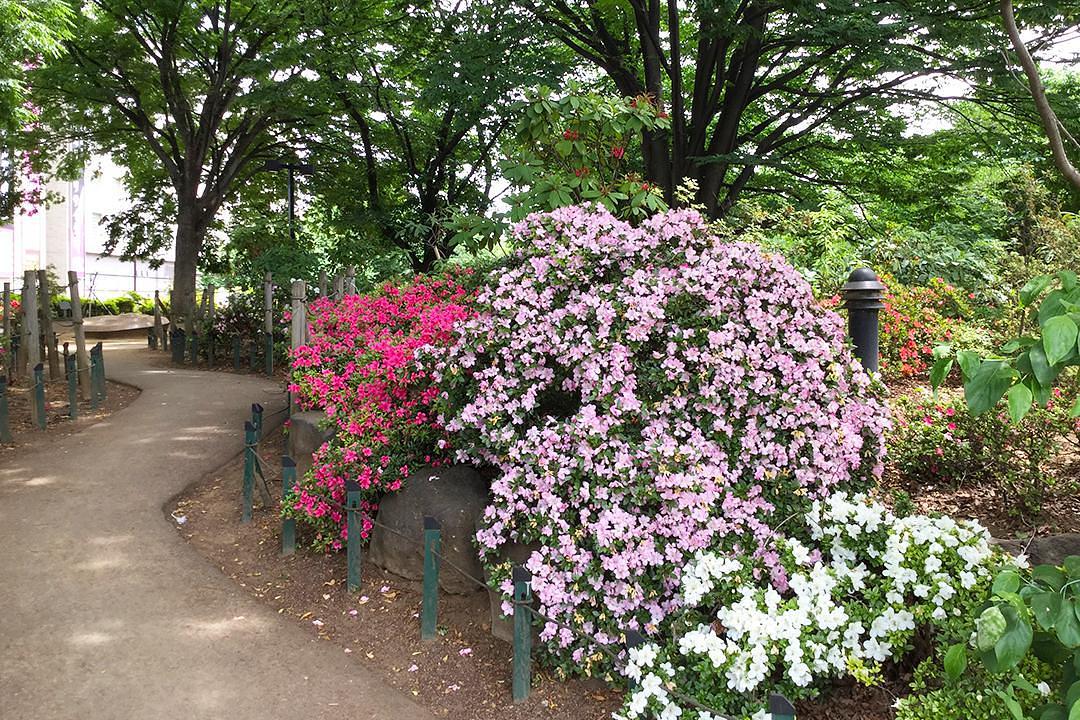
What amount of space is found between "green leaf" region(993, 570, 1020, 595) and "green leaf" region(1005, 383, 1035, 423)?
0.45 metres

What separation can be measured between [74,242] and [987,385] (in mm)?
40802

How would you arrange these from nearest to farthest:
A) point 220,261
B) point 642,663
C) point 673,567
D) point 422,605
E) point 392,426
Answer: point 642,663
point 673,567
point 422,605
point 392,426
point 220,261

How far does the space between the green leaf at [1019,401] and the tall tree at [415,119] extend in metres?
8.96

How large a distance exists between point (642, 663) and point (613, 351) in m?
1.60

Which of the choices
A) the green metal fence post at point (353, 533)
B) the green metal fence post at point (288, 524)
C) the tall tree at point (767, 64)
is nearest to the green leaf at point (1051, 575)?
the green metal fence post at point (353, 533)

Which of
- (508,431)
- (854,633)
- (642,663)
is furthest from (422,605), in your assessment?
(854,633)

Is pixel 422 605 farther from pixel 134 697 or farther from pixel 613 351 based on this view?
pixel 613 351

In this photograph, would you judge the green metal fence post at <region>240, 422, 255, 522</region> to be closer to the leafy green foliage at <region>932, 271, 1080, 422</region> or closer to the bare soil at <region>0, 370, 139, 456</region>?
the bare soil at <region>0, 370, 139, 456</region>

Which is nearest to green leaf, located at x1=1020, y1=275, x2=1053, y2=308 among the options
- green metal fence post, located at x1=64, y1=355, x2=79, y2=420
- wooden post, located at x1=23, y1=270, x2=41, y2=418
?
green metal fence post, located at x1=64, y1=355, x2=79, y2=420

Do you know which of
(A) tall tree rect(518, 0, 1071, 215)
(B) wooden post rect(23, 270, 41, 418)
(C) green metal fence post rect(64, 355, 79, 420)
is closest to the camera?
(A) tall tree rect(518, 0, 1071, 215)

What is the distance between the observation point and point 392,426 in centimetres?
541

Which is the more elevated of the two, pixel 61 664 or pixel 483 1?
pixel 483 1

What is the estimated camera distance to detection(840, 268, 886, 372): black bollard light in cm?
530

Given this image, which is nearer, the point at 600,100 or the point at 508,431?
the point at 508,431
